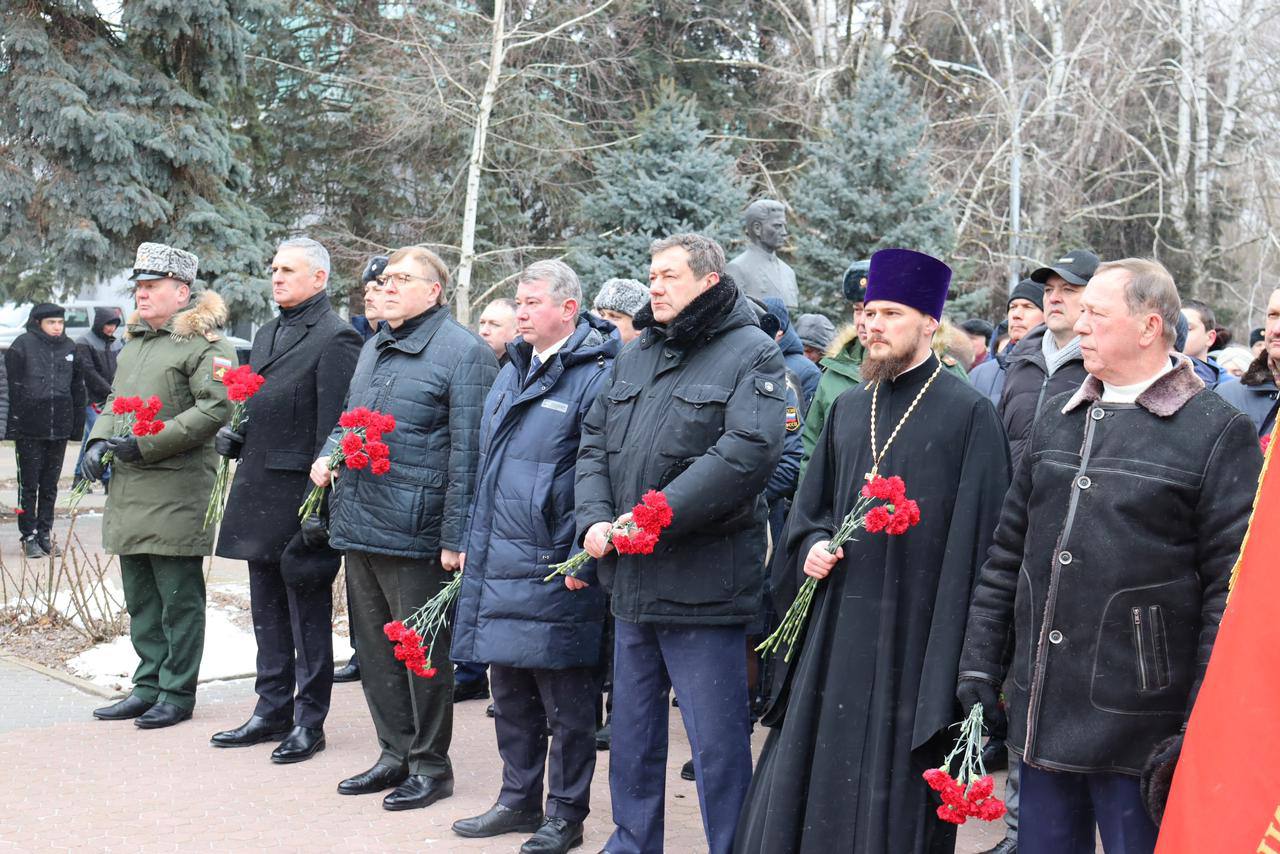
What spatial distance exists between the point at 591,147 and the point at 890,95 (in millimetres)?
5881

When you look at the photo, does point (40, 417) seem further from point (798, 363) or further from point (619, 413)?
point (619, 413)

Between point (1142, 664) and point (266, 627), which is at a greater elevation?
point (1142, 664)

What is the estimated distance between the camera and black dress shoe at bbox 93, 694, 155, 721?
7.19 m

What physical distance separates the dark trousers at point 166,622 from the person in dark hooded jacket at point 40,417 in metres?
5.52

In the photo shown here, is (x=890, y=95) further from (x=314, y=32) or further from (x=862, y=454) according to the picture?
(x=862, y=454)

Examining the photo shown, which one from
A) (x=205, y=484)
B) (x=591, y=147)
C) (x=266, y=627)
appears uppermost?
(x=591, y=147)

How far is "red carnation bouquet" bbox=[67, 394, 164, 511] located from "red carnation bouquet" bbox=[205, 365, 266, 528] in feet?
1.24

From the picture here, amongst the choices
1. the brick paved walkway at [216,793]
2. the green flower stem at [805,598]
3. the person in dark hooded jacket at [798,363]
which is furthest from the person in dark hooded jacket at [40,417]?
the green flower stem at [805,598]

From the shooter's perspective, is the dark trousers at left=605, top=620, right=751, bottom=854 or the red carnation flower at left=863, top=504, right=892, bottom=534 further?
the dark trousers at left=605, top=620, right=751, bottom=854

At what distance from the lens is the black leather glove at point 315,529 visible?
241 inches

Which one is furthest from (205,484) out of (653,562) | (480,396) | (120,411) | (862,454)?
(862,454)

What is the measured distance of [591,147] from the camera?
22156mm

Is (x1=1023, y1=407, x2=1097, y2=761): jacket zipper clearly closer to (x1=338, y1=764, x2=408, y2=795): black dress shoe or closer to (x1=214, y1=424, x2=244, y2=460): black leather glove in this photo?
(x1=338, y1=764, x2=408, y2=795): black dress shoe

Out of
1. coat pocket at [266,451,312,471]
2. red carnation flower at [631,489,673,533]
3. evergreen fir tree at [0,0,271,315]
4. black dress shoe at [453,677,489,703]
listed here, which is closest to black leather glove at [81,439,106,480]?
coat pocket at [266,451,312,471]
